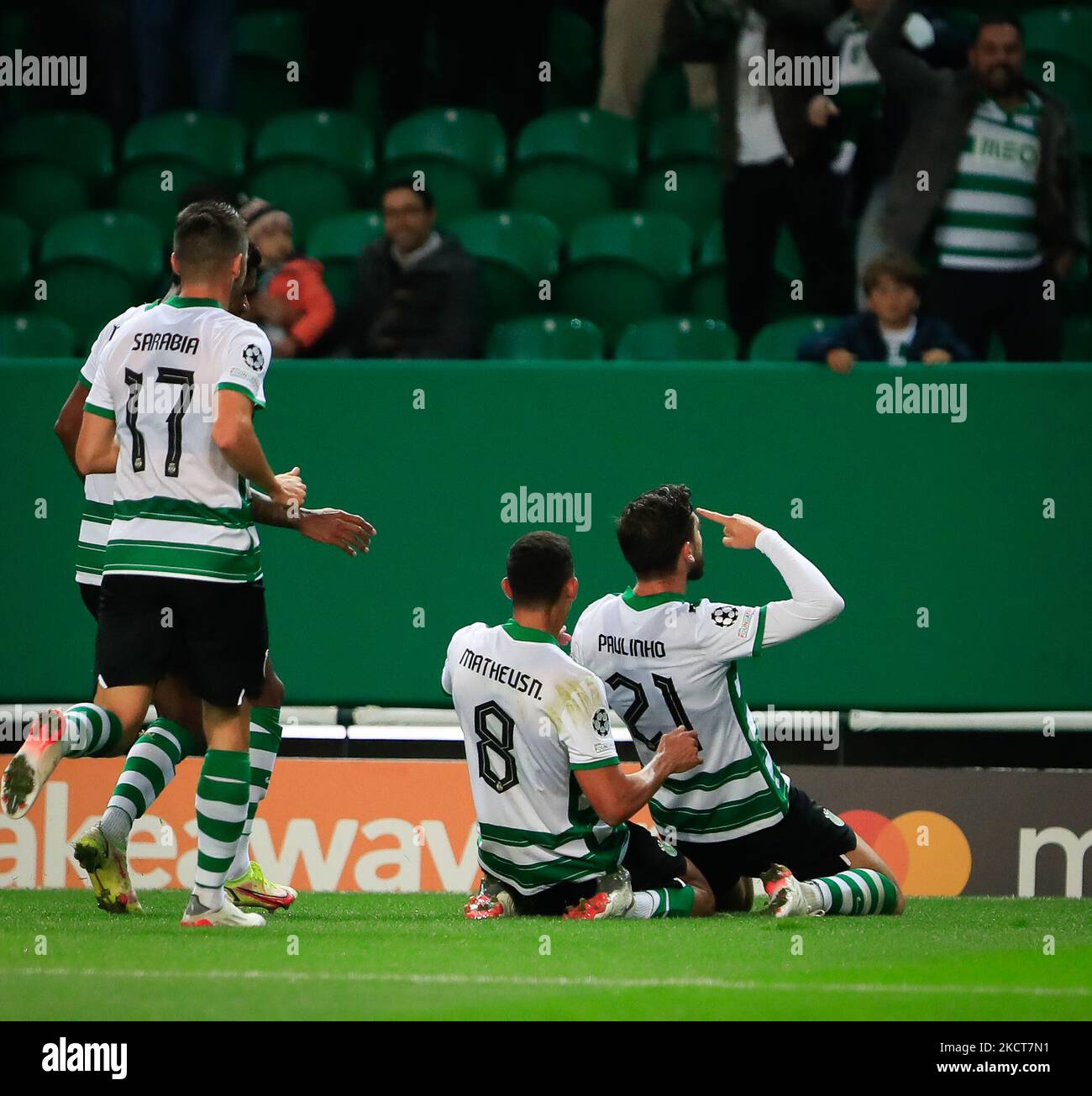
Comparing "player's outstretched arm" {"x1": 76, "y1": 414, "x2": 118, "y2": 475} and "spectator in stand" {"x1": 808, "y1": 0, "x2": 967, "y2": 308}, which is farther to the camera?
"spectator in stand" {"x1": 808, "y1": 0, "x2": 967, "y2": 308}

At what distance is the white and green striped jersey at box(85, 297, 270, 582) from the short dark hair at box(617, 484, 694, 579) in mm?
1221

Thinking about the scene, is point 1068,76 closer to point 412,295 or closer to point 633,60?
point 633,60

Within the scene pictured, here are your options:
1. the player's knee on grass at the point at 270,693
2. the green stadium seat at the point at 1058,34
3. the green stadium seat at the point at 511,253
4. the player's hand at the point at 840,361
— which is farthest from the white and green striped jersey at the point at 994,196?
the player's knee on grass at the point at 270,693

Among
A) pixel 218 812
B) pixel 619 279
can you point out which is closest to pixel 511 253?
pixel 619 279

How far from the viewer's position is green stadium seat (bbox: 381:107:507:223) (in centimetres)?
882

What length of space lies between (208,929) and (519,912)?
1078 mm

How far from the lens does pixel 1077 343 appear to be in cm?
814

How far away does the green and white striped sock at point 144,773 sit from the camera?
4.96m

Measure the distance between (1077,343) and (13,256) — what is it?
202 inches

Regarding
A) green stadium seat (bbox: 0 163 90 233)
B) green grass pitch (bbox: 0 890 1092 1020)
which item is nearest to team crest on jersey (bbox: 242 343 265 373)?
green grass pitch (bbox: 0 890 1092 1020)

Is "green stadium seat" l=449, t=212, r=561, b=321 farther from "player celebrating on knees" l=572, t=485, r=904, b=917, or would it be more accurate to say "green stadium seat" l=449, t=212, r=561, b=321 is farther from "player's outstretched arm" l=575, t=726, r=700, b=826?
"player's outstretched arm" l=575, t=726, r=700, b=826

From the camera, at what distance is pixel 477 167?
29.6ft

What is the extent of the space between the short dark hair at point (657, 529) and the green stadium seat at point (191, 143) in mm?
4632

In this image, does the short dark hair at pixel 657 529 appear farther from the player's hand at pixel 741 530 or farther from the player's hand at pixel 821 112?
the player's hand at pixel 821 112
